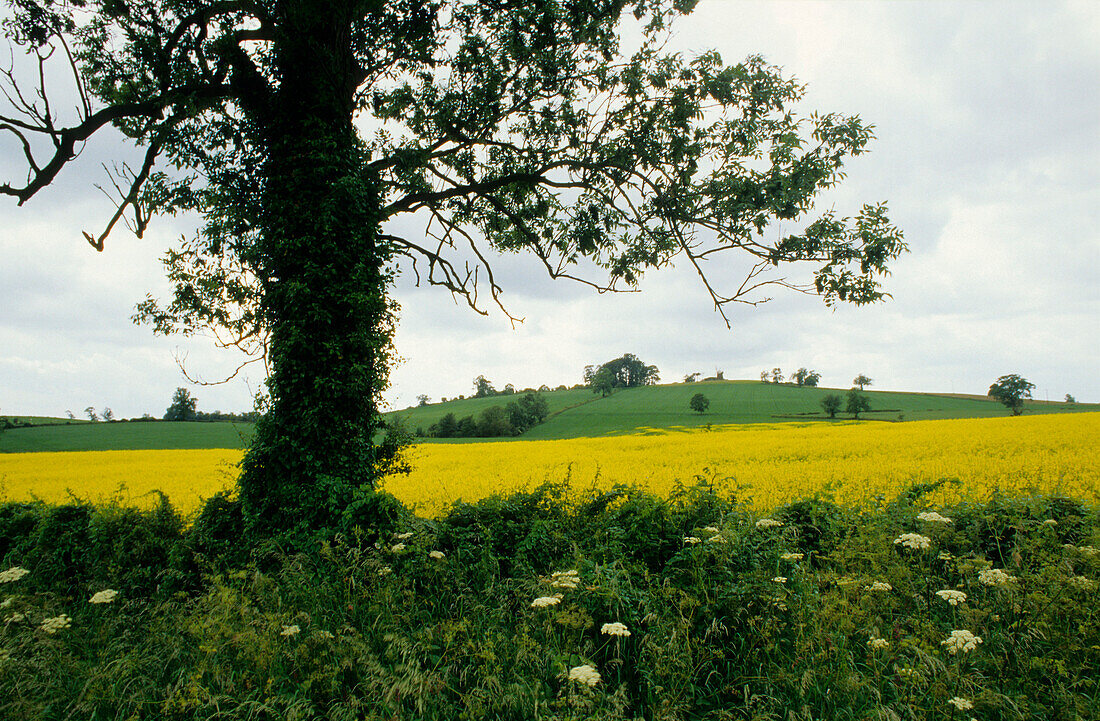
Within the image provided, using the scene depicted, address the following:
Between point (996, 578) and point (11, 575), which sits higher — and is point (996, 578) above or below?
above

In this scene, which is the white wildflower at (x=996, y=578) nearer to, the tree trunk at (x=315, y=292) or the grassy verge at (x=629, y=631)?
the grassy verge at (x=629, y=631)

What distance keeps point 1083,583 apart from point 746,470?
1072 centimetres

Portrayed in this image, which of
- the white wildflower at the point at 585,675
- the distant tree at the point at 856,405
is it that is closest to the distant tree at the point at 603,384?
the distant tree at the point at 856,405

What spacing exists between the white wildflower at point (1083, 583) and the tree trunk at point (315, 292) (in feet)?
23.9

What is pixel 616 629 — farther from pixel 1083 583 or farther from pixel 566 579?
pixel 1083 583

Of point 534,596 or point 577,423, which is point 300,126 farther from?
point 577,423

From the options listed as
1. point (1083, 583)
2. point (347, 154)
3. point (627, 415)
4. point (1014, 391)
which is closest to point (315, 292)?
point (347, 154)

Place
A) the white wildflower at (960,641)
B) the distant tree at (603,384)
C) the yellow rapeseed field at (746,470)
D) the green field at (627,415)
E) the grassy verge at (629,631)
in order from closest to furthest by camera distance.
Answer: the white wildflower at (960,641) → the grassy verge at (629,631) → the yellow rapeseed field at (746,470) → the green field at (627,415) → the distant tree at (603,384)

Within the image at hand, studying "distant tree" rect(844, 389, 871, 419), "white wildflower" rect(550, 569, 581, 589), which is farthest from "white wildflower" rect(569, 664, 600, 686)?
"distant tree" rect(844, 389, 871, 419)

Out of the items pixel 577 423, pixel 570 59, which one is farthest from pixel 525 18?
pixel 577 423

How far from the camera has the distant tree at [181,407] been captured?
61.6 m

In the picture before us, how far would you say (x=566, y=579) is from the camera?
410 centimetres

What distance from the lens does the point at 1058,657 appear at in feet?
11.4

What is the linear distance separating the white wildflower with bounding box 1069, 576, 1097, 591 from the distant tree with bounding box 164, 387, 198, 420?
245ft
